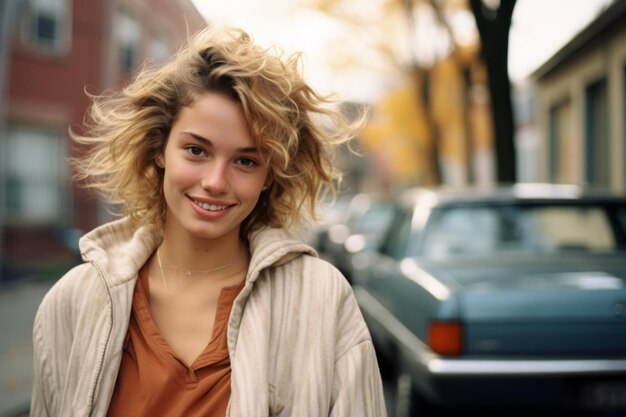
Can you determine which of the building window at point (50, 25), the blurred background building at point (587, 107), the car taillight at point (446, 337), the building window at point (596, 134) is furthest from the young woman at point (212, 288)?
the building window at point (50, 25)

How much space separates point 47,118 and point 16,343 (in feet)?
29.3

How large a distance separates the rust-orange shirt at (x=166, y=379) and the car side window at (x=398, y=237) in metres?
3.79

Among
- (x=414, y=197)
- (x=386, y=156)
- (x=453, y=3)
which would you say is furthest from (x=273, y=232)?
(x=386, y=156)

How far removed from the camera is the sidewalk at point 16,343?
5.56m

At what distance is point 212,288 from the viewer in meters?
2.10

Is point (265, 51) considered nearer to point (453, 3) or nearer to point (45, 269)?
point (45, 269)

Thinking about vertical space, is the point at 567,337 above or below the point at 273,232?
below

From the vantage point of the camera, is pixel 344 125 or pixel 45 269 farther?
pixel 45 269

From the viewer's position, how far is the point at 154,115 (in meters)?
2.15

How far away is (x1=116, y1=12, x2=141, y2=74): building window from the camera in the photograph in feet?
60.0

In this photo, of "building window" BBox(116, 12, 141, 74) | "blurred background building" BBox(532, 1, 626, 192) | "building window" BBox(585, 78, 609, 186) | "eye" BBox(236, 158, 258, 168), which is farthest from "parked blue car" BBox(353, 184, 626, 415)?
"building window" BBox(116, 12, 141, 74)

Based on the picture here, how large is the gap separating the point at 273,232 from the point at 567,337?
8.62 feet

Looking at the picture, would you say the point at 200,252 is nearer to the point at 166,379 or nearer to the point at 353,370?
the point at 166,379

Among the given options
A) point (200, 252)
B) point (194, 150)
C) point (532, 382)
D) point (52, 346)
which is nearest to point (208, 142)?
point (194, 150)
